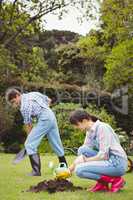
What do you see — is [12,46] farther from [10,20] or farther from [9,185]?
[9,185]

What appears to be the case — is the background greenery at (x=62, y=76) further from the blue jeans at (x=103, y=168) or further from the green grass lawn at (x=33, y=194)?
the blue jeans at (x=103, y=168)

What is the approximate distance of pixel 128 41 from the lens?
906 inches

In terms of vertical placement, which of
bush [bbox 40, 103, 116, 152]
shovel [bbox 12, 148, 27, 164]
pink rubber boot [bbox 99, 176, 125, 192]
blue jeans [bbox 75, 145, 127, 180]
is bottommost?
bush [bbox 40, 103, 116, 152]

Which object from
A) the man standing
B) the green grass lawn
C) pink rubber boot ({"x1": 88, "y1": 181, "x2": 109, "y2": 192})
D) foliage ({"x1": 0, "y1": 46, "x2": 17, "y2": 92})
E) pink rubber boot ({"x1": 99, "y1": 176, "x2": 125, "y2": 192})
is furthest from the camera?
foliage ({"x1": 0, "y1": 46, "x2": 17, "y2": 92})

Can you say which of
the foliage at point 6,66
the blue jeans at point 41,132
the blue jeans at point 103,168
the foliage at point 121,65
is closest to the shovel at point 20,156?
the blue jeans at point 41,132

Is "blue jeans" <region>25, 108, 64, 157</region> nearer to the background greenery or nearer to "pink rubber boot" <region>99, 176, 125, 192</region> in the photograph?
"pink rubber boot" <region>99, 176, 125, 192</region>

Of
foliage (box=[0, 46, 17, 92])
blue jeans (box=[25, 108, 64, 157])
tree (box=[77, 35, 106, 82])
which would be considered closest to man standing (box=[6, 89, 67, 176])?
blue jeans (box=[25, 108, 64, 157])

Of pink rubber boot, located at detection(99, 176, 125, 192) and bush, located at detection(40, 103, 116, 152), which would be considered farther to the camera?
bush, located at detection(40, 103, 116, 152)

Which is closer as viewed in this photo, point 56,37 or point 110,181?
point 110,181

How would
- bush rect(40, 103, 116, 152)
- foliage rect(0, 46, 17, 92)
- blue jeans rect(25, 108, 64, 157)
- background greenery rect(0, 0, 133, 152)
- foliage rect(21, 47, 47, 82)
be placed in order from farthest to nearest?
1. foliage rect(21, 47, 47, 82)
2. foliage rect(0, 46, 17, 92)
3. background greenery rect(0, 0, 133, 152)
4. bush rect(40, 103, 116, 152)
5. blue jeans rect(25, 108, 64, 157)

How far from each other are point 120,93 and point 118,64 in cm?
135

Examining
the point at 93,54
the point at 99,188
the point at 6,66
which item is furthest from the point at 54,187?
the point at 93,54

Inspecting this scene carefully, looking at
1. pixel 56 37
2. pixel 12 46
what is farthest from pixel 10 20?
pixel 56 37

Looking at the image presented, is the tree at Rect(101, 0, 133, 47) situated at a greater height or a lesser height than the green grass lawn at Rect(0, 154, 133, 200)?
greater
